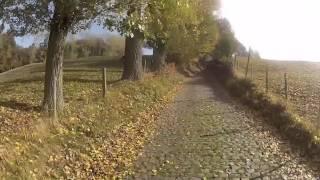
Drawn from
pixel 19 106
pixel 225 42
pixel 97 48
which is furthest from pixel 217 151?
pixel 97 48

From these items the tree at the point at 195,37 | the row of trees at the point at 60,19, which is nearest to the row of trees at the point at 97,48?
the tree at the point at 195,37

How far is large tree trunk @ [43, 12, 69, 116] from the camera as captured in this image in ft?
48.9

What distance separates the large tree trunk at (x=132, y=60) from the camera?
87.9 feet

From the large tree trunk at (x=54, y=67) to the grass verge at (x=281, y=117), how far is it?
6.63m

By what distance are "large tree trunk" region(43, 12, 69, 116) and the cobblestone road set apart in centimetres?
288

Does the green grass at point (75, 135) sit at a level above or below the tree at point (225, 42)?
below

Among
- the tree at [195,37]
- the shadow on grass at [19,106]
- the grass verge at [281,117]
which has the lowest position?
the grass verge at [281,117]

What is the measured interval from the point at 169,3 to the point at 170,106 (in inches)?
270

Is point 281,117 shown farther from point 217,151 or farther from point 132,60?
point 132,60

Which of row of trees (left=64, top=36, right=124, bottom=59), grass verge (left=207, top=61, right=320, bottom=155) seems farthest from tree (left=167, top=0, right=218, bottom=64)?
row of trees (left=64, top=36, right=124, bottom=59)

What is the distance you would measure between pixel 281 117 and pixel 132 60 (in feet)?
34.3

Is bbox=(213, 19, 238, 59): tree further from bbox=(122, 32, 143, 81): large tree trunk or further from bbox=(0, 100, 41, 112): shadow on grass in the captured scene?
bbox=(0, 100, 41, 112): shadow on grass

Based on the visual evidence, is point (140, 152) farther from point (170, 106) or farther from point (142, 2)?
point (170, 106)

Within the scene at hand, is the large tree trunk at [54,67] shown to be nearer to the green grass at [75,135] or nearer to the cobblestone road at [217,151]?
the green grass at [75,135]
